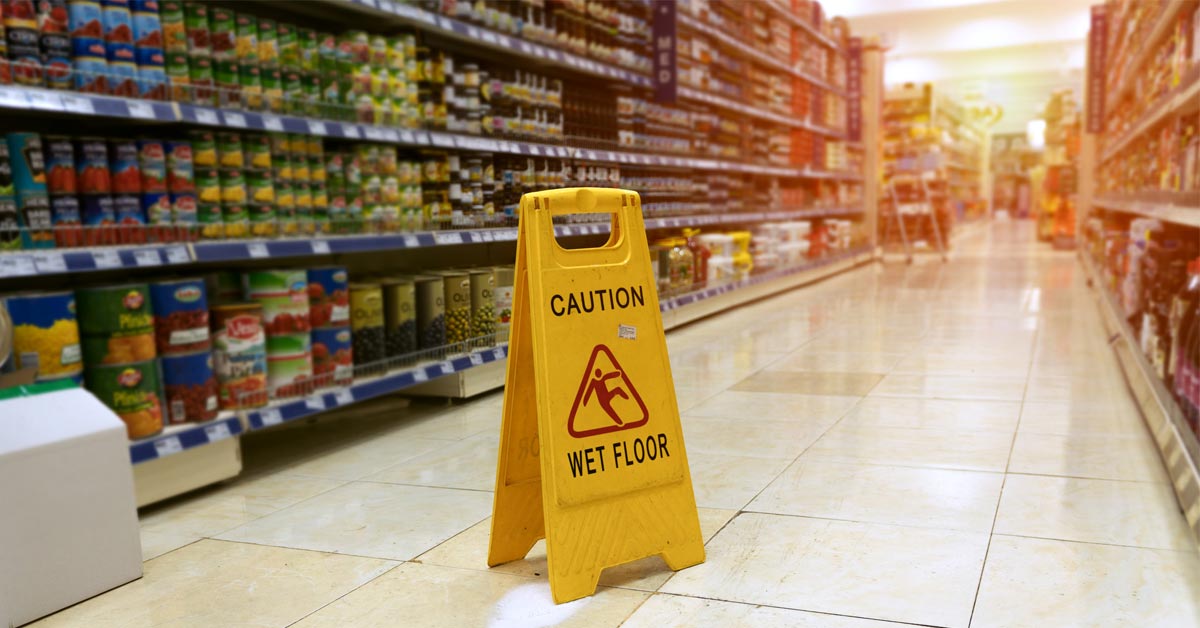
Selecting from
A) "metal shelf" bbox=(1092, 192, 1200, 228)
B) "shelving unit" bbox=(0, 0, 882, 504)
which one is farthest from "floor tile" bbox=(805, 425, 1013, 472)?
"shelving unit" bbox=(0, 0, 882, 504)

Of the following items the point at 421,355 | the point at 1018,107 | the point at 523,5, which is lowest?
the point at 421,355

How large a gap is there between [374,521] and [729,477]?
1.05 meters

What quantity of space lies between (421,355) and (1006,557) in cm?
233

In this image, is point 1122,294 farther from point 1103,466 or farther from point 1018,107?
point 1018,107

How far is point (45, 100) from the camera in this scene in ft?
7.44

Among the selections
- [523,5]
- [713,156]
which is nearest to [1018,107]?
[713,156]

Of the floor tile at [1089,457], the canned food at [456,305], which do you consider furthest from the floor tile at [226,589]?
the floor tile at [1089,457]

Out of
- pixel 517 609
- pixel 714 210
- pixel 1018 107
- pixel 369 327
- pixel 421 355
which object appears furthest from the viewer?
pixel 1018 107

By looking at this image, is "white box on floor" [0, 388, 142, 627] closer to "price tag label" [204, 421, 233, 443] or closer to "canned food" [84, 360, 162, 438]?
"canned food" [84, 360, 162, 438]

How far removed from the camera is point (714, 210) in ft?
23.3

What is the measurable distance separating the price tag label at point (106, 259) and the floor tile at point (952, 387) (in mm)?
2923

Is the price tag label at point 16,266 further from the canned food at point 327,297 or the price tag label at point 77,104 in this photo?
the canned food at point 327,297

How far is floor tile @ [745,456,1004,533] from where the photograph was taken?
2.33 metres

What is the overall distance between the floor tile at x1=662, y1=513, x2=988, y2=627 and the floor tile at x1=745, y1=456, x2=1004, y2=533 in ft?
0.26
